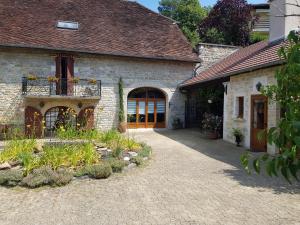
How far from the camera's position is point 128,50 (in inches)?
649

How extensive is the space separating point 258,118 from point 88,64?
906 centimetres

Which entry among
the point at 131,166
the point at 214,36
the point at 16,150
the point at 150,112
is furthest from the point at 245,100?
the point at 214,36

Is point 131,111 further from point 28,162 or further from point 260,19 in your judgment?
point 260,19

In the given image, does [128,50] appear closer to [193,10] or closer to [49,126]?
[49,126]

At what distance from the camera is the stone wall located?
739 inches

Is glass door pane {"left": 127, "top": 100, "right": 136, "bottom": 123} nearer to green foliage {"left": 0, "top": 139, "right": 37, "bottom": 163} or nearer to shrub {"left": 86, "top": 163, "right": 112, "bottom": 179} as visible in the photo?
green foliage {"left": 0, "top": 139, "right": 37, "bottom": 163}

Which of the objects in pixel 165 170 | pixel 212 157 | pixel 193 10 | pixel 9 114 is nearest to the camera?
pixel 165 170

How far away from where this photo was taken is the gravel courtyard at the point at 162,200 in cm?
458

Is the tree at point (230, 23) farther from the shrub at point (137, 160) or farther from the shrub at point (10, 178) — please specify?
the shrub at point (10, 178)

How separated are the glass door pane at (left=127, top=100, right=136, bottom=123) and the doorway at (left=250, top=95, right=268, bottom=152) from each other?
25.2 feet

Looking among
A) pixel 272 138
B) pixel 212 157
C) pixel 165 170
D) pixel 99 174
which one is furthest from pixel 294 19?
pixel 272 138

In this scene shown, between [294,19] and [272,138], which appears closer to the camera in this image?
[272,138]

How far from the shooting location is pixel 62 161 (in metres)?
7.39

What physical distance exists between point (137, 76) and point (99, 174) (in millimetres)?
10469
